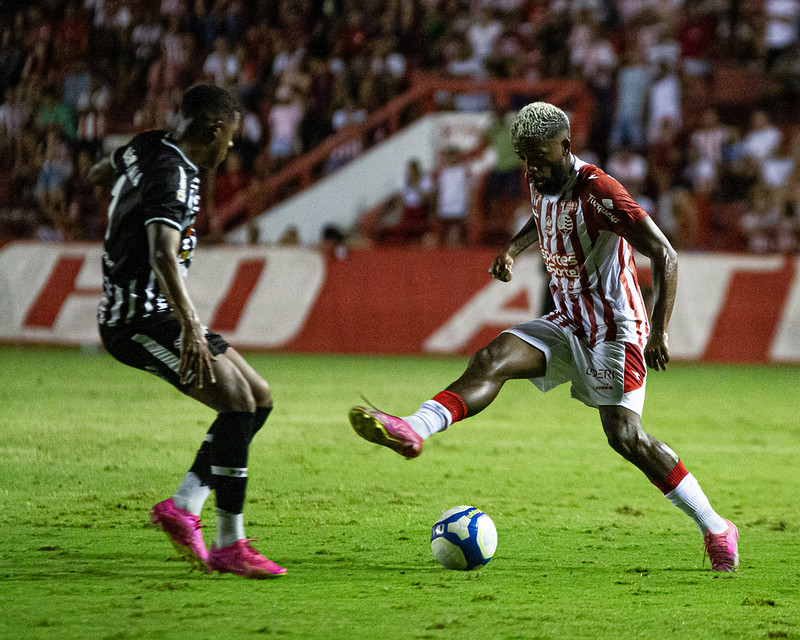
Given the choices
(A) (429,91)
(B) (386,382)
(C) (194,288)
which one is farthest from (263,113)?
(B) (386,382)

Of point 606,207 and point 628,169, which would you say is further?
point 628,169

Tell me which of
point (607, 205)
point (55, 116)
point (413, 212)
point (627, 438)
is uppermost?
point (607, 205)

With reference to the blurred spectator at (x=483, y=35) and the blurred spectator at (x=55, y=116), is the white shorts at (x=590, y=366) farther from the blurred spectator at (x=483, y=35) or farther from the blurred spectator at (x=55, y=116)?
the blurred spectator at (x=483, y=35)

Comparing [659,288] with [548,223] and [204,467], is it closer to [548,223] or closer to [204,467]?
[548,223]

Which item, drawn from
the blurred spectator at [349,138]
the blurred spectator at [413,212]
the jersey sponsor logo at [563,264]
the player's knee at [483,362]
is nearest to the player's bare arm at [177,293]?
the player's knee at [483,362]

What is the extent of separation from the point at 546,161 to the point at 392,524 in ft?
7.07

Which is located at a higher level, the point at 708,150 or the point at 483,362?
the point at 483,362

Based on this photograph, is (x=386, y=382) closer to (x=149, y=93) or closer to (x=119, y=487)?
(x=119, y=487)

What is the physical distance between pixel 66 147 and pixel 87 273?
3.35 meters

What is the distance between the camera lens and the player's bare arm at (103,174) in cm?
504

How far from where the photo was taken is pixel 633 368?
5.01 meters

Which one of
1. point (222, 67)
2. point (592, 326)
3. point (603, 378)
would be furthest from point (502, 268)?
point (222, 67)

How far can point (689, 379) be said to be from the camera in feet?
44.1

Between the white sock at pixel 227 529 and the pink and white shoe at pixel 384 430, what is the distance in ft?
2.35
